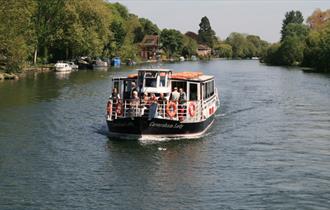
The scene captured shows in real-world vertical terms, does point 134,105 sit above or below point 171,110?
above

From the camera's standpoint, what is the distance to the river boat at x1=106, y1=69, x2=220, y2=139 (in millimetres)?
31844

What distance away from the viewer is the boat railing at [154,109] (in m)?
31.9

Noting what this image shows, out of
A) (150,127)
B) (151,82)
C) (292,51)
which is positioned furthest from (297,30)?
(150,127)

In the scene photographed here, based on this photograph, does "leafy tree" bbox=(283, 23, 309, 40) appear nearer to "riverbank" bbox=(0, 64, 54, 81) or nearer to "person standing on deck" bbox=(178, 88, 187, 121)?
"riverbank" bbox=(0, 64, 54, 81)

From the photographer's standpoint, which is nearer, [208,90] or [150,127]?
[150,127]

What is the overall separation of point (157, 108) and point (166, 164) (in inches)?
216

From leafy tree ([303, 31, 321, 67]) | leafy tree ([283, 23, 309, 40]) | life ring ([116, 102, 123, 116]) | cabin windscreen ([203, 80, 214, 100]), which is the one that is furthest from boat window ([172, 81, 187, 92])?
leafy tree ([283, 23, 309, 40])

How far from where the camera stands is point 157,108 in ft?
104

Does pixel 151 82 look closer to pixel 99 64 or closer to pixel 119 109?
pixel 119 109

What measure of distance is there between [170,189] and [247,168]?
16.7ft

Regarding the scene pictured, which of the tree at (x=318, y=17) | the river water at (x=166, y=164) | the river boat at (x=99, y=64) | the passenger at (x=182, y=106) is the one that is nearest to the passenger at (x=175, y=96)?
the passenger at (x=182, y=106)

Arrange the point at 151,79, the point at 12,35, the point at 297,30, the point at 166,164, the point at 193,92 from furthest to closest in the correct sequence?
the point at 297,30 → the point at 12,35 → the point at 193,92 → the point at 151,79 → the point at 166,164

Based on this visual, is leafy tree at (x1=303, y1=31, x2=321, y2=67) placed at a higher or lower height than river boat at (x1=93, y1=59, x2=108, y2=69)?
higher

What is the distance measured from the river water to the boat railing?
149 cm
